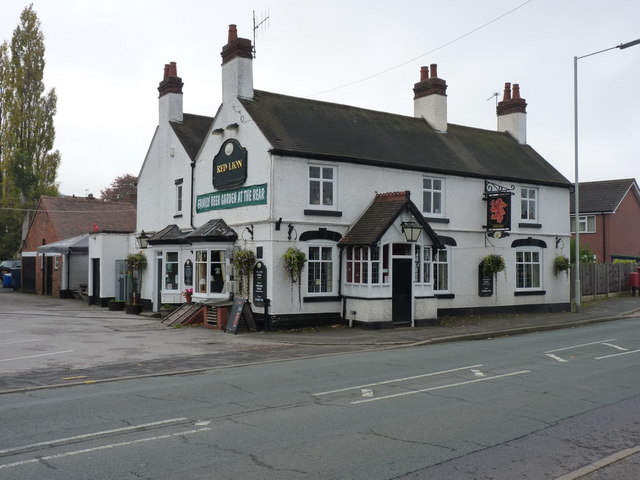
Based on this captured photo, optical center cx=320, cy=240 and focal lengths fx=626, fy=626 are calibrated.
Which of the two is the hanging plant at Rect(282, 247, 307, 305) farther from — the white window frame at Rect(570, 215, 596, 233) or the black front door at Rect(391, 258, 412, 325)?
the white window frame at Rect(570, 215, 596, 233)

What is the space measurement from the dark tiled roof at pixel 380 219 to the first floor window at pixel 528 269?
668 centimetres

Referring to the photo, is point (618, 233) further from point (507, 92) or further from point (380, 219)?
point (380, 219)

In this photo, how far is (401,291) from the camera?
72.9 ft

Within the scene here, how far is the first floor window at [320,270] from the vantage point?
21.7m

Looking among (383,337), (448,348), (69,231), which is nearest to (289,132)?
(383,337)

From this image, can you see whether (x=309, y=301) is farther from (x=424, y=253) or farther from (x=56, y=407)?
(x=56, y=407)

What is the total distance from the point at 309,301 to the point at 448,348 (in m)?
6.05

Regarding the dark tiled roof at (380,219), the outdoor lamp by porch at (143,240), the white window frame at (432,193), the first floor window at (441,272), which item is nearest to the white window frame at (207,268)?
the dark tiled roof at (380,219)

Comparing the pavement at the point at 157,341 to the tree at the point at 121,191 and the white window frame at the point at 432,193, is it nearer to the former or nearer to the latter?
the white window frame at the point at 432,193

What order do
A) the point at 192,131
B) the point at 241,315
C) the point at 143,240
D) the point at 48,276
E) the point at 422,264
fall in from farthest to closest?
the point at 48,276, the point at 192,131, the point at 143,240, the point at 422,264, the point at 241,315

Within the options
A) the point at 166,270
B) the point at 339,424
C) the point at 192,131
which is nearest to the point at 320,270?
the point at 166,270

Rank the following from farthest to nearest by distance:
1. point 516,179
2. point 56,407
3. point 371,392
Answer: point 516,179
point 371,392
point 56,407

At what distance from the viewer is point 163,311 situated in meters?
24.9

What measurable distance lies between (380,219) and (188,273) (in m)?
8.26
